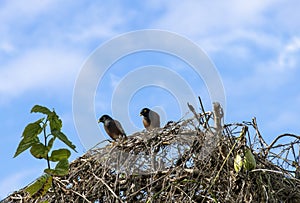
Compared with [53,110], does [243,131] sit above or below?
below

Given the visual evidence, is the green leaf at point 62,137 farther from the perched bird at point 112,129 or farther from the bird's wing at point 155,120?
the perched bird at point 112,129

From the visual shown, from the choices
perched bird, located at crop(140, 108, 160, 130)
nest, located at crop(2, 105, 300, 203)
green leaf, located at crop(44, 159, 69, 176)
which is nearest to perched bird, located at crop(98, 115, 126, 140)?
perched bird, located at crop(140, 108, 160, 130)

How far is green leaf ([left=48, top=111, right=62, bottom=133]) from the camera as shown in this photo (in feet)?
5.68

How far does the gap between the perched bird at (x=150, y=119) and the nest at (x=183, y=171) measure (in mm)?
988

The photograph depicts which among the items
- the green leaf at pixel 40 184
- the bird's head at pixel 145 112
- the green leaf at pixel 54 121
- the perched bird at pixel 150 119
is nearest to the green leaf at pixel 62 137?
the green leaf at pixel 54 121

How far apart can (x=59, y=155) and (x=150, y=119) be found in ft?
6.72

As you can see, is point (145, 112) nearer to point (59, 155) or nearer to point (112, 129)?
point (112, 129)

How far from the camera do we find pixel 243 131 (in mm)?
2426

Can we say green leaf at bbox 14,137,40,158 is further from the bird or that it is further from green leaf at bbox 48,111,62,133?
the bird

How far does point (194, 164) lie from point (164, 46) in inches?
24.0

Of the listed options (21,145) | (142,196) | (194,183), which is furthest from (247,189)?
(21,145)

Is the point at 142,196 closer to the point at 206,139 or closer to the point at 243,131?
the point at 206,139

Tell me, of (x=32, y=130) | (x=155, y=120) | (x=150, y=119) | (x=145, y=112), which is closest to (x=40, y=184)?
(x=32, y=130)

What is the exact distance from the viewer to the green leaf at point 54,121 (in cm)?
173
